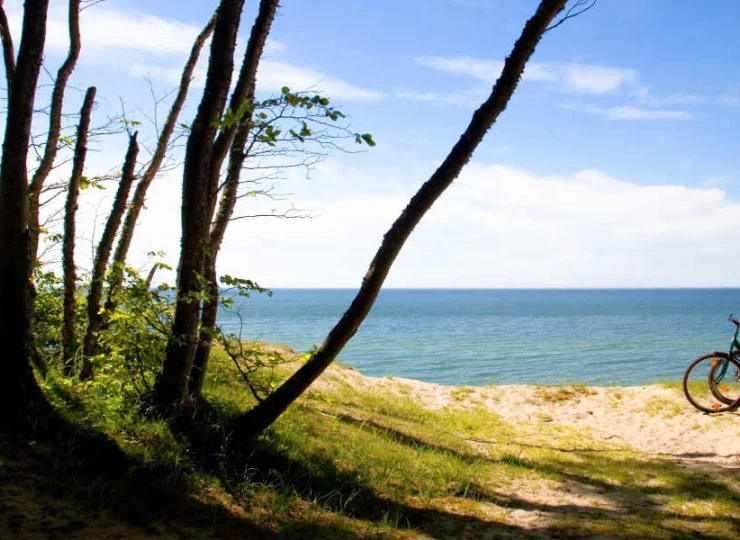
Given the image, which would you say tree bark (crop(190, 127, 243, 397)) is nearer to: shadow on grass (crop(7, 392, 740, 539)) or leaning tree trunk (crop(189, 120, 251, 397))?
leaning tree trunk (crop(189, 120, 251, 397))

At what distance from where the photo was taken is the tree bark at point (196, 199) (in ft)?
15.8

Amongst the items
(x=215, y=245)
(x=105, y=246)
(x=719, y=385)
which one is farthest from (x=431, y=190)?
(x=719, y=385)

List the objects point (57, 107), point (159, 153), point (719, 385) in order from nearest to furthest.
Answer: point (57, 107)
point (159, 153)
point (719, 385)

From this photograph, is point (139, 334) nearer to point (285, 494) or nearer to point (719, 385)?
point (285, 494)

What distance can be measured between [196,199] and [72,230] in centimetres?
327

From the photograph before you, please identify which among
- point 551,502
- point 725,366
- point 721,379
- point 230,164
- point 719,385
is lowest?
point 551,502

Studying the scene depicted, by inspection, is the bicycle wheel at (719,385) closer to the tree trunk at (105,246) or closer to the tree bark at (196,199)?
the tree bark at (196,199)

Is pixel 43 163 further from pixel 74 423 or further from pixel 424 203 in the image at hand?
pixel 424 203

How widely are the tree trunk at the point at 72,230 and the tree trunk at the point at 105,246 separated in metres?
0.30

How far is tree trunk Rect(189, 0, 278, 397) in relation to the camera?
16.5ft

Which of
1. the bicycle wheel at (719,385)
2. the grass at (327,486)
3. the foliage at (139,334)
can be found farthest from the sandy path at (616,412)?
the foliage at (139,334)

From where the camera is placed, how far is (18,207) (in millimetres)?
4469

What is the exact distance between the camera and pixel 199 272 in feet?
16.3

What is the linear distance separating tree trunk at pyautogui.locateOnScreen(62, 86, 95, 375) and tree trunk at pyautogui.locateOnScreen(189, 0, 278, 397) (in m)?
2.59
